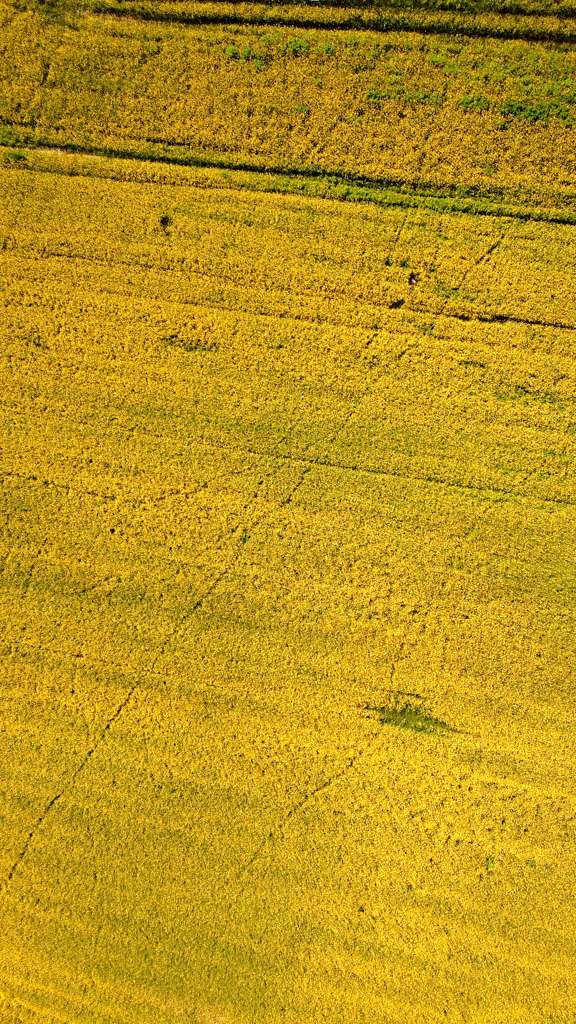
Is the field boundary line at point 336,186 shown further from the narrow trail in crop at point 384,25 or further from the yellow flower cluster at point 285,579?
the narrow trail in crop at point 384,25

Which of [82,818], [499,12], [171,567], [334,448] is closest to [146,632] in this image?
[171,567]

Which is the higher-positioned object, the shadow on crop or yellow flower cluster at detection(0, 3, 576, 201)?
yellow flower cluster at detection(0, 3, 576, 201)

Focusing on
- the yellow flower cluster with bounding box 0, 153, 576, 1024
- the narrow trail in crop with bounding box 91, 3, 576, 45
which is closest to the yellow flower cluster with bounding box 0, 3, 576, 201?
the narrow trail in crop with bounding box 91, 3, 576, 45

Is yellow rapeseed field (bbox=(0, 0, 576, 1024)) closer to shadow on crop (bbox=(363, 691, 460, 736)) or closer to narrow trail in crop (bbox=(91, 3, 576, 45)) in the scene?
shadow on crop (bbox=(363, 691, 460, 736))

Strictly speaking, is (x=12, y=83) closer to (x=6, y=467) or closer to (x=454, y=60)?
(x=6, y=467)

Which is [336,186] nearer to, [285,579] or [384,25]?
[384,25]

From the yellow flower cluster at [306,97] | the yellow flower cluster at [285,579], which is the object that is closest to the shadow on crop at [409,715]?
the yellow flower cluster at [285,579]
